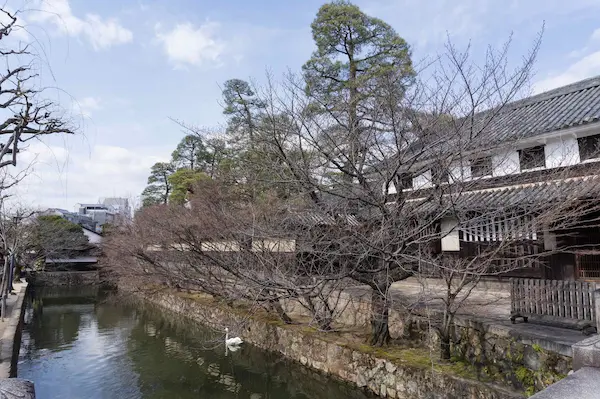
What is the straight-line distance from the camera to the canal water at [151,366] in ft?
29.2

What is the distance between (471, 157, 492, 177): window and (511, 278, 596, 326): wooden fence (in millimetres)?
2276

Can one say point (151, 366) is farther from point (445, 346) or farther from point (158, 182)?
point (158, 182)

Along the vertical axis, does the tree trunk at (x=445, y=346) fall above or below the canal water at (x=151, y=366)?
above

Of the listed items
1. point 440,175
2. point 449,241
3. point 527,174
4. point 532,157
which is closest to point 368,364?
point 440,175

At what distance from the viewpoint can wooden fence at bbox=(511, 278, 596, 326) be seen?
6.42m

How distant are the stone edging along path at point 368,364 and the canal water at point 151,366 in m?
0.29

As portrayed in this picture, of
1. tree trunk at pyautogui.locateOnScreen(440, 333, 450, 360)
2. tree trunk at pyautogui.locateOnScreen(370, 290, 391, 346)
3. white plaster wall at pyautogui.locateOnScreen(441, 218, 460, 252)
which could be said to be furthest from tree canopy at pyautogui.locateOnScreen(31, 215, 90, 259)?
tree trunk at pyautogui.locateOnScreen(440, 333, 450, 360)

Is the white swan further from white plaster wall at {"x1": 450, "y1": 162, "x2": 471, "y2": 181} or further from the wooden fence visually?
white plaster wall at {"x1": 450, "y1": 162, "x2": 471, "y2": 181}

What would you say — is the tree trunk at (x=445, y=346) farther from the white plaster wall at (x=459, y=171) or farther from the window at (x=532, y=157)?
the window at (x=532, y=157)

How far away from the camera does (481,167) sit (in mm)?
8297

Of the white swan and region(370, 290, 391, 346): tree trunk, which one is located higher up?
region(370, 290, 391, 346): tree trunk

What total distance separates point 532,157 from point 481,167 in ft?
14.3

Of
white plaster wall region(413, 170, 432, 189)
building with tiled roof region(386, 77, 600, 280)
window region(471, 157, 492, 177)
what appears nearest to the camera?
building with tiled roof region(386, 77, 600, 280)

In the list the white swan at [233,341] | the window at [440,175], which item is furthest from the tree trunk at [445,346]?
the white swan at [233,341]
